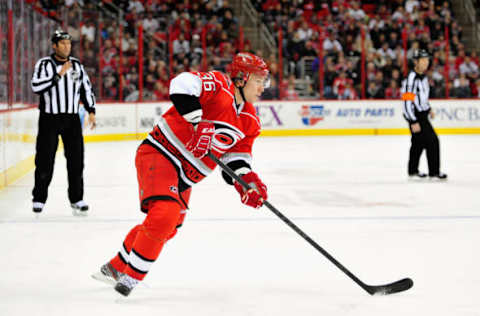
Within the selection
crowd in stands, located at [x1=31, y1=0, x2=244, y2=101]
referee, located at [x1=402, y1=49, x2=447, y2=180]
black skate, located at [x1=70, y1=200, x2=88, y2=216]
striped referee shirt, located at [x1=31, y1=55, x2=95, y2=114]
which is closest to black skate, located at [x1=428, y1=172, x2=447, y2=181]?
referee, located at [x1=402, y1=49, x2=447, y2=180]

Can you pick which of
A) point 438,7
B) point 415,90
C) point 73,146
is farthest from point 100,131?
point 438,7

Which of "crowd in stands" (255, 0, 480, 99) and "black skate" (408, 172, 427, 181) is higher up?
"crowd in stands" (255, 0, 480, 99)

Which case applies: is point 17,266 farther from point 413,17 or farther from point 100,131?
point 413,17

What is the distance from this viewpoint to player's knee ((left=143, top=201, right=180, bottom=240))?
2895 mm

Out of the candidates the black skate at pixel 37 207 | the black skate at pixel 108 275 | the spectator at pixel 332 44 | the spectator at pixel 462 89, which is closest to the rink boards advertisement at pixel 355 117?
the spectator at pixel 462 89

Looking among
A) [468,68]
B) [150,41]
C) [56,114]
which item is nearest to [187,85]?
[56,114]

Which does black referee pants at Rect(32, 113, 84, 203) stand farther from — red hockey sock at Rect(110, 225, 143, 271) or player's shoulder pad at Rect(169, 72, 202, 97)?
player's shoulder pad at Rect(169, 72, 202, 97)

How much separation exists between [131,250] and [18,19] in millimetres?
5297

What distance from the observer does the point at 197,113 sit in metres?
2.88

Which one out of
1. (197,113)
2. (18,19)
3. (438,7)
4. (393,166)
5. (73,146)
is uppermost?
(438,7)

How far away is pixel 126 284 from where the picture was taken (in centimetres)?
302

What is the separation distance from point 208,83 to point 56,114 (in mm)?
2519

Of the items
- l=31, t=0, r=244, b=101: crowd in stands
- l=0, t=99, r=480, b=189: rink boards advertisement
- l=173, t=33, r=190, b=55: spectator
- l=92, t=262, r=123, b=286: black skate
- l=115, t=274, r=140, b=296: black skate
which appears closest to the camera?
l=115, t=274, r=140, b=296: black skate

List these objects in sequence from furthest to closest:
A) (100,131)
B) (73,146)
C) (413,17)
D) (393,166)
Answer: (413,17), (100,131), (393,166), (73,146)
